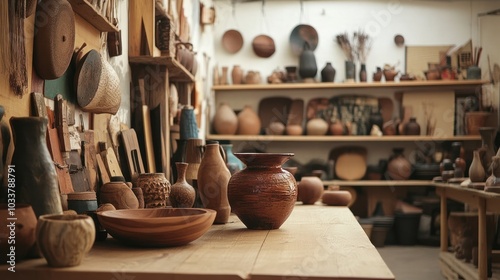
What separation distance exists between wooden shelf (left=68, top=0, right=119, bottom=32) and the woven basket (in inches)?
6.1

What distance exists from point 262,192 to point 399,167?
447cm

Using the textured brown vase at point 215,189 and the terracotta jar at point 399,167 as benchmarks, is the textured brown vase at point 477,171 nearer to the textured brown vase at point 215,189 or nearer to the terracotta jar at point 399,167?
the terracotta jar at point 399,167

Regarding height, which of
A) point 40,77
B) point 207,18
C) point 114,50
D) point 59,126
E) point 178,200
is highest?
point 207,18

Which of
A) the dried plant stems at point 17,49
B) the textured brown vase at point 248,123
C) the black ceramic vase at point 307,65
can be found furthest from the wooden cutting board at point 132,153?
the black ceramic vase at point 307,65

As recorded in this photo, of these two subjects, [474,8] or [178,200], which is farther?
[474,8]

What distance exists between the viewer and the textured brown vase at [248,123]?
6199 mm

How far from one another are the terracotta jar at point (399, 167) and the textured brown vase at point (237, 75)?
6.36ft

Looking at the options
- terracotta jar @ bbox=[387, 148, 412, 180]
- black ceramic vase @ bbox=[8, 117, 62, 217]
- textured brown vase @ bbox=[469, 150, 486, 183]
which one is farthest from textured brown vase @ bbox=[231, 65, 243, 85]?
black ceramic vase @ bbox=[8, 117, 62, 217]

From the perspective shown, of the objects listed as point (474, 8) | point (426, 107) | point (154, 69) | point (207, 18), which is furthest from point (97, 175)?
point (474, 8)

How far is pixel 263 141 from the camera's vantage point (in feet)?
20.6

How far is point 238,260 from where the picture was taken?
1.43 m

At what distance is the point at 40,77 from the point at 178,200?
695 mm

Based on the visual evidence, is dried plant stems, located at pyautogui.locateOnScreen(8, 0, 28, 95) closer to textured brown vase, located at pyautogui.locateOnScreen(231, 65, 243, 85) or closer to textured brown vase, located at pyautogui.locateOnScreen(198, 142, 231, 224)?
textured brown vase, located at pyautogui.locateOnScreen(198, 142, 231, 224)

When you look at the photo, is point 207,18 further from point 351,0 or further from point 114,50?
point 114,50
